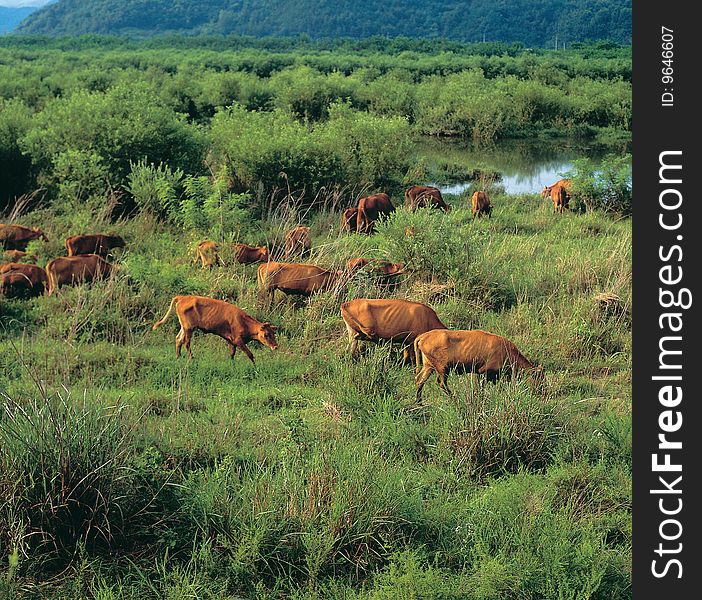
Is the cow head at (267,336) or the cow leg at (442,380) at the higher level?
the cow head at (267,336)

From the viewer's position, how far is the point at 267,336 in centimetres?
739

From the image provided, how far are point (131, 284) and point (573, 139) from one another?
24.3 meters

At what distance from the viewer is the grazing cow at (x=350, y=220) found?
12416 millimetres

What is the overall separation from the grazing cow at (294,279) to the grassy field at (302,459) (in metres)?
0.16

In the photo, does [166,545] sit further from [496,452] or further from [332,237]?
[332,237]

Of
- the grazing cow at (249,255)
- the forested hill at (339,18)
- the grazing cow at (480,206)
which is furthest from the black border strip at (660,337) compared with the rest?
the forested hill at (339,18)

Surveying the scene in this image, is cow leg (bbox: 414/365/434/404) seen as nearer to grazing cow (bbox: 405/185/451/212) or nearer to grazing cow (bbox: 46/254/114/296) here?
grazing cow (bbox: 46/254/114/296)

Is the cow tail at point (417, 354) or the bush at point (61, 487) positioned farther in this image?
the cow tail at point (417, 354)

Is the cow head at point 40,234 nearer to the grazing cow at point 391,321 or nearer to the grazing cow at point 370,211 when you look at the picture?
the grazing cow at point 370,211

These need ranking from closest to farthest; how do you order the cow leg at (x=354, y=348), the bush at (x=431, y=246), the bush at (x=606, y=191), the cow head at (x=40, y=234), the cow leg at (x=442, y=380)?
1. the cow leg at (x=442, y=380)
2. the cow leg at (x=354, y=348)
3. the bush at (x=431, y=246)
4. the cow head at (x=40, y=234)
5. the bush at (x=606, y=191)

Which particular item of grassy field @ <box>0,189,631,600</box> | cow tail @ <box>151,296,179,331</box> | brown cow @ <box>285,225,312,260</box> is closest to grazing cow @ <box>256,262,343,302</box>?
grassy field @ <box>0,189,631,600</box>

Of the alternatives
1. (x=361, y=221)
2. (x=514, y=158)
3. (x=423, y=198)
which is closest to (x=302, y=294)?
(x=361, y=221)

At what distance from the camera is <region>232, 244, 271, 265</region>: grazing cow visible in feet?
32.4

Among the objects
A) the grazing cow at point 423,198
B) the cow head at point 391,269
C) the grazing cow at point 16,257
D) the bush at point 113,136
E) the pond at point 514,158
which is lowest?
the pond at point 514,158
